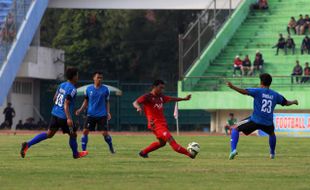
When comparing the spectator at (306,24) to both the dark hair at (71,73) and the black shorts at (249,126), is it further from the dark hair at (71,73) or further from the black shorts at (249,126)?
the dark hair at (71,73)

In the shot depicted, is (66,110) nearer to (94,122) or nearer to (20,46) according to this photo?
(94,122)

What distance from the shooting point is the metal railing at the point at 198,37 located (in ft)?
172

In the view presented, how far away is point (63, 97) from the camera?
70.5 ft

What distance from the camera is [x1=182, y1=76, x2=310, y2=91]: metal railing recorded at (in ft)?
164

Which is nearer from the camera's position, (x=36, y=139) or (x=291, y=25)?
(x=36, y=139)

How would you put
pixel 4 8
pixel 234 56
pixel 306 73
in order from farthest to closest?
1. pixel 4 8
2. pixel 234 56
3. pixel 306 73

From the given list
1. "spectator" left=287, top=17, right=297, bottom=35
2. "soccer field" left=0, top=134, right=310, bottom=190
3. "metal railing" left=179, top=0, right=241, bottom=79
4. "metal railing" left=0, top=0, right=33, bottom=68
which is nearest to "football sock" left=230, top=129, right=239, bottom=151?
"soccer field" left=0, top=134, right=310, bottom=190

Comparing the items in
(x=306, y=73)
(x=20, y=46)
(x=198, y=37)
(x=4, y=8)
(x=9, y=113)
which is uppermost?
(x=4, y=8)

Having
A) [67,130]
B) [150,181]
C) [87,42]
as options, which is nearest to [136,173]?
[150,181]

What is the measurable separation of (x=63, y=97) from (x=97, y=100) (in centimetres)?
291

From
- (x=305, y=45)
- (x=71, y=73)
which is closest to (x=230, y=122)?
(x=305, y=45)

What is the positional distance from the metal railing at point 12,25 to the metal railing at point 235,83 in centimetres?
963

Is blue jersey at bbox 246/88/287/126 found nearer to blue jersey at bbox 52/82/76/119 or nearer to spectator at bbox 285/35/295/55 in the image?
blue jersey at bbox 52/82/76/119

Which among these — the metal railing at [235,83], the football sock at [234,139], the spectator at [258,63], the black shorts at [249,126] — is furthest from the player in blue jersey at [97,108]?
the spectator at [258,63]
